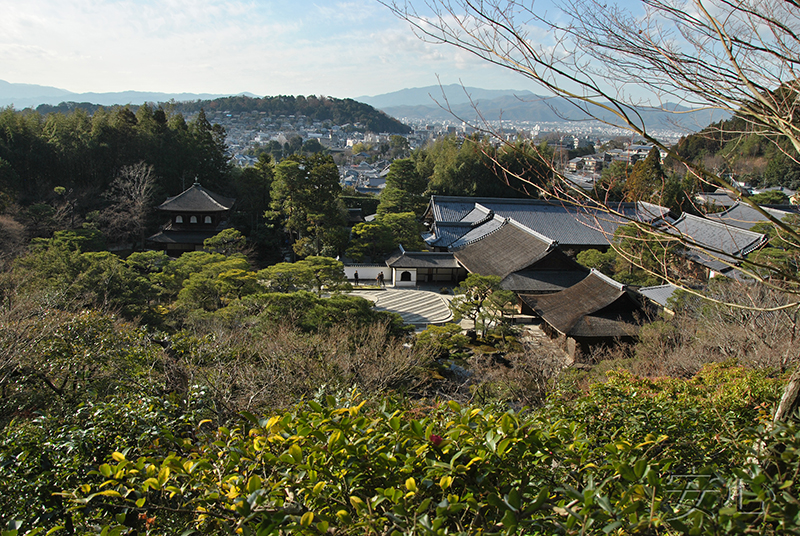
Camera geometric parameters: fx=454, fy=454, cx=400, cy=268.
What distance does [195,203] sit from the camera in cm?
2239

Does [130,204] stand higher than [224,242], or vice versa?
[130,204]

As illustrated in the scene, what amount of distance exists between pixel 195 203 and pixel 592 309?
18686 mm

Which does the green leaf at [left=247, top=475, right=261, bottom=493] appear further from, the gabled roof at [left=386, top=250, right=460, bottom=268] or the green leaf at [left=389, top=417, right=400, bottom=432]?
the gabled roof at [left=386, top=250, right=460, bottom=268]

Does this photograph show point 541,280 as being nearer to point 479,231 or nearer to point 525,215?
point 479,231

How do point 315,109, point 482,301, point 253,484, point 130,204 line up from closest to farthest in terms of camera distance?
point 253,484, point 482,301, point 130,204, point 315,109

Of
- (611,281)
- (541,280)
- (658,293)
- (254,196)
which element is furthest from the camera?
(254,196)

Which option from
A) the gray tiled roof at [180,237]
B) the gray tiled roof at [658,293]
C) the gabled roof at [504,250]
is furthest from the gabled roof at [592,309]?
the gray tiled roof at [180,237]

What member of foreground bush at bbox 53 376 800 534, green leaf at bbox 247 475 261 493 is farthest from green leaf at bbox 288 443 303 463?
green leaf at bbox 247 475 261 493

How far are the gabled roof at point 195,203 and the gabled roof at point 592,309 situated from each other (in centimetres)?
1564

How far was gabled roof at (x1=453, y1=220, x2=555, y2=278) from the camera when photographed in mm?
18203

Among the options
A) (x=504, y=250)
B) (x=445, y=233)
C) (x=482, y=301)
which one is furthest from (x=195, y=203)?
(x=482, y=301)

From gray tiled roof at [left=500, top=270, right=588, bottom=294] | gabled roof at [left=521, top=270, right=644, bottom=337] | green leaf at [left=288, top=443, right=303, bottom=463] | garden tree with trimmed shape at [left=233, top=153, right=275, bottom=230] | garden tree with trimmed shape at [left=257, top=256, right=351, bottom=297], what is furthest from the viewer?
garden tree with trimmed shape at [left=233, top=153, right=275, bottom=230]

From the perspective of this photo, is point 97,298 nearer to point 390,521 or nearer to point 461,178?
point 390,521

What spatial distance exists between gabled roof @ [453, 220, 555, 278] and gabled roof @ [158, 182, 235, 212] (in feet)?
39.5
